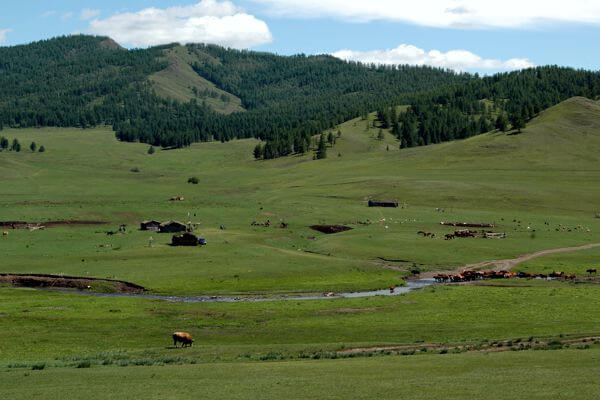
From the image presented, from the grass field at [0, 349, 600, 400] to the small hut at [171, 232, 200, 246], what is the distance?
6222 cm

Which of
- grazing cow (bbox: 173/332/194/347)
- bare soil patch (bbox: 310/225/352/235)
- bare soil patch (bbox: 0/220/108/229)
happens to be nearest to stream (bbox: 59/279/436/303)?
grazing cow (bbox: 173/332/194/347)

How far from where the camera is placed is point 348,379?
3541 cm

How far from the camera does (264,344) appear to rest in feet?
174

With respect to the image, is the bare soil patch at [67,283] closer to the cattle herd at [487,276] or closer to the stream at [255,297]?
the stream at [255,297]

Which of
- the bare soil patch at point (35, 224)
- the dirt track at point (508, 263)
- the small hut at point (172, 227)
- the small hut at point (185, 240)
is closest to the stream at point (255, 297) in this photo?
the dirt track at point (508, 263)

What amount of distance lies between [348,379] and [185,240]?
70.5 metres

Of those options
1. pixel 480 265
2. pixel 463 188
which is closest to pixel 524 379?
pixel 480 265

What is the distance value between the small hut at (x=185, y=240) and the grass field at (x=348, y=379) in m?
62.2

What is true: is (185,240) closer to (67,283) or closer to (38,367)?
(67,283)

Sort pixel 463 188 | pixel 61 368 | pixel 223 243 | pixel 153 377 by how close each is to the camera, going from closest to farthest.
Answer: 1. pixel 153 377
2. pixel 61 368
3. pixel 223 243
4. pixel 463 188

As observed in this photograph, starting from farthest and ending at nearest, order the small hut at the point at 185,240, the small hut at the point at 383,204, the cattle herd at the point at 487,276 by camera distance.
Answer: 1. the small hut at the point at 383,204
2. the small hut at the point at 185,240
3. the cattle herd at the point at 487,276

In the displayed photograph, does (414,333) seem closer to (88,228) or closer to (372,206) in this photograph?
(88,228)

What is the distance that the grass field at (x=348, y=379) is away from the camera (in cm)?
3192

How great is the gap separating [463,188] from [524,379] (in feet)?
437
